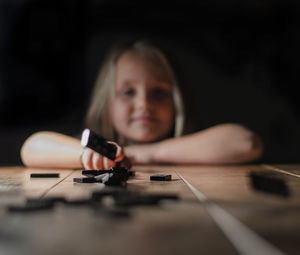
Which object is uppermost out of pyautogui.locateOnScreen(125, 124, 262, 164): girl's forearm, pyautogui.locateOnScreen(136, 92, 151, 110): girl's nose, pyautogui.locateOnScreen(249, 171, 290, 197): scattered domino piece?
pyautogui.locateOnScreen(136, 92, 151, 110): girl's nose

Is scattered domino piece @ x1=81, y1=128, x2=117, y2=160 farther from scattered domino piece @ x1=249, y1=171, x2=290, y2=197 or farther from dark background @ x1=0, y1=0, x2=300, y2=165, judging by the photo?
dark background @ x1=0, y1=0, x2=300, y2=165

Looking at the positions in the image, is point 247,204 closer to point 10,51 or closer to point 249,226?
point 249,226

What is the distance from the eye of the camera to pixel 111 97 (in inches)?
60.1

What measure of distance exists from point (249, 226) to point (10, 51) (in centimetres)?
221

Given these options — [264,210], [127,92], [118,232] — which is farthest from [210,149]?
[118,232]

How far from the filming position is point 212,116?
7.45 feet

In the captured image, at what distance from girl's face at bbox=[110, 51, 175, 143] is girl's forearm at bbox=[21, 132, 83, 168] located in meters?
0.36

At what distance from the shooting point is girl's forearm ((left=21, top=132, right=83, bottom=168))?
3.37 feet

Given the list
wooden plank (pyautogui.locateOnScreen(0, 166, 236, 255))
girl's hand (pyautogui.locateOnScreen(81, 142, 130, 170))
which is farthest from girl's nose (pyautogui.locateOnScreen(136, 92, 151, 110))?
wooden plank (pyautogui.locateOnScreen(0, 166, 236, 255))

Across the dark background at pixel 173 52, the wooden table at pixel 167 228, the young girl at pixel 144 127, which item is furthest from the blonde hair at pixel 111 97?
the wooden table at pixel 167 228

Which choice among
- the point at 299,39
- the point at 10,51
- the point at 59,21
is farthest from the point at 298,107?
the point at 10,51

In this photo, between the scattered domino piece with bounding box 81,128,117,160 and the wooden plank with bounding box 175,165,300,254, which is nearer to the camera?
the wooden plank with bounding box 175,165,300,254

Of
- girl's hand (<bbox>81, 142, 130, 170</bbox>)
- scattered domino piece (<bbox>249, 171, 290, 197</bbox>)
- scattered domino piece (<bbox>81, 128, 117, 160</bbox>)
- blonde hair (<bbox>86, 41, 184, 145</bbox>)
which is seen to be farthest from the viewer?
blonde hair (<bbox>86, 41, 184, 145</bbox>)

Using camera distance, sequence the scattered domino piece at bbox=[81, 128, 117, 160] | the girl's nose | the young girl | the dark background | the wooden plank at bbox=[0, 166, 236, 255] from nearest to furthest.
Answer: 1. the wooden plank at bbox=[0, 166, 236, 255]
2. the scattered domino piece at bbox=[81, 128, 117, 160]
3. the young girl
4. the girl's nose
5. the dark background
